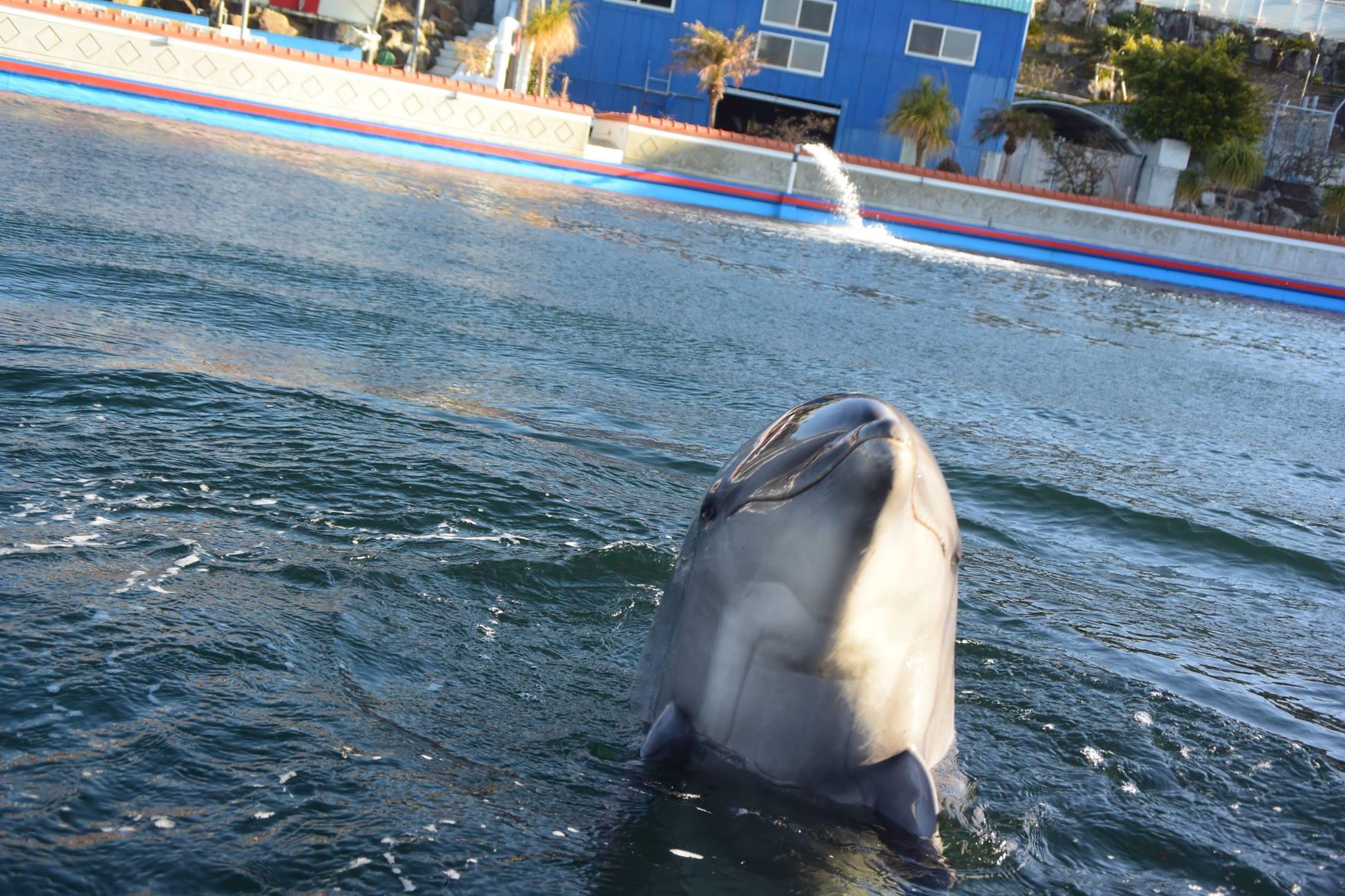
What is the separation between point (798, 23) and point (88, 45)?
1741 centimetres

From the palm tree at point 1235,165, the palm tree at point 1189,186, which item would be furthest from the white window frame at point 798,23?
the palm tree at point 1235,165

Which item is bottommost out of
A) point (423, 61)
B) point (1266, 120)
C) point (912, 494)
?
point (912, 494)

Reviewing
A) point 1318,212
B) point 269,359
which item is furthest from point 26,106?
point 1318,212

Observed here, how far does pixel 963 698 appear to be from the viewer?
11.6 feet

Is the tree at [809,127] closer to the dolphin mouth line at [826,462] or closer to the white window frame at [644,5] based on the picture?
the white window frame at [644,5]

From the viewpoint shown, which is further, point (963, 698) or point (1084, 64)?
point (1084, 64)

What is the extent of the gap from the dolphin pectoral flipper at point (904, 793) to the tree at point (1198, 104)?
31.0 meters

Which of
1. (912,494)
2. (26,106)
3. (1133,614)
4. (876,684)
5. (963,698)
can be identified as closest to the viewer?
(912,494)

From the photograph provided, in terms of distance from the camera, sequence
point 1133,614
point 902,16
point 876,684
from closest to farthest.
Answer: point 876,684, point 1133,614, point 902,16

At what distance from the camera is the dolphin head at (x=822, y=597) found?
7.04 ft

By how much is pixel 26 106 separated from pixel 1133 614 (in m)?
16.2

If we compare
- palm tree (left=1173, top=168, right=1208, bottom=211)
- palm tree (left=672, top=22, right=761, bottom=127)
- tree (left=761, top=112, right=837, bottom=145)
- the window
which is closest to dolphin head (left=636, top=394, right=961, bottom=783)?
palm tree (left=672, top=22, right=761, bottom=127)

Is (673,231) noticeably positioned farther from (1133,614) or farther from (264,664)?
(264,664)

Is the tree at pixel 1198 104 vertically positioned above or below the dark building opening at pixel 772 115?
above
